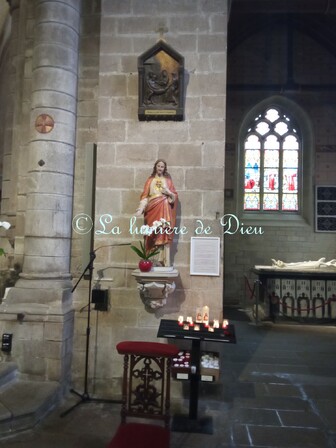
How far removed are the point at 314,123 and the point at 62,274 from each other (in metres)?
8.30

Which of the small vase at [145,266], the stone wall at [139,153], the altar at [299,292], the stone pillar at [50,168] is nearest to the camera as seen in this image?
the small vase at [145,266]

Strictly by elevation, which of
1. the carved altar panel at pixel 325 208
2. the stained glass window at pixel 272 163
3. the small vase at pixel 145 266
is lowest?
the small vase at pixel 145 266

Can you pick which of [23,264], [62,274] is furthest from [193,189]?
[23,264]

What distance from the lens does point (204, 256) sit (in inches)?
164

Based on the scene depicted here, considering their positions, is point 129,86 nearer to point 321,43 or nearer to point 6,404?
point 6,404

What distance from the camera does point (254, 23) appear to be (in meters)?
10.2

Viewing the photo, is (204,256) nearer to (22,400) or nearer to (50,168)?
(50,168)

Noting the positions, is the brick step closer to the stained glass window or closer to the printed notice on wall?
the printed notice on wall

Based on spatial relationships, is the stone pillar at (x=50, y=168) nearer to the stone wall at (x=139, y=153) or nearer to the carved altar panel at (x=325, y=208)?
the stone wall at (x=139, y=153)

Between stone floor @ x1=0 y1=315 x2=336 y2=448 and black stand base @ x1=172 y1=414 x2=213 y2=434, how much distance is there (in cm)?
6

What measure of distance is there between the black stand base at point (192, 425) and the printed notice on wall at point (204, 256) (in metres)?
1.41

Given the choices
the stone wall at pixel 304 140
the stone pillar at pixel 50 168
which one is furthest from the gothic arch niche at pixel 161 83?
the stone wall at pixel 304 140

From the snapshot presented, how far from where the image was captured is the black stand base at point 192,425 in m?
3.36

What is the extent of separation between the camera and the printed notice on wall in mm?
4145
